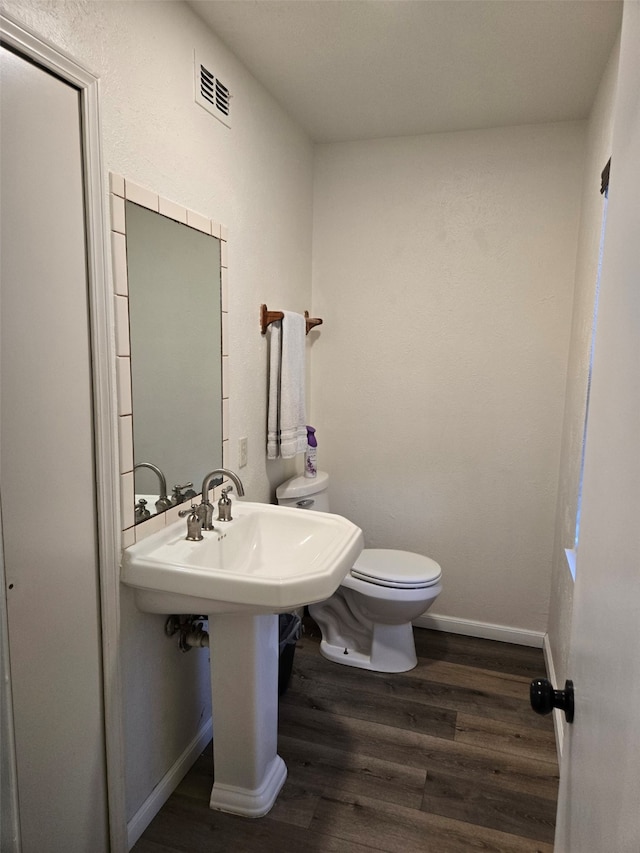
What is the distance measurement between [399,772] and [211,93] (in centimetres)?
233

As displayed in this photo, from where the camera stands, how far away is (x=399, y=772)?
6.16 ft

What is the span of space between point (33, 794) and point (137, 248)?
1331mm

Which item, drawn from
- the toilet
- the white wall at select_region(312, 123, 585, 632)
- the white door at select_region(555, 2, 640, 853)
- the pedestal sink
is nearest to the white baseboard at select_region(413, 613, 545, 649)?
the white wall at select_region(312, 123, 585, 632)

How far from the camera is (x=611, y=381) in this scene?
663 millimetres

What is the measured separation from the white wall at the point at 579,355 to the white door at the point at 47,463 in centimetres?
158

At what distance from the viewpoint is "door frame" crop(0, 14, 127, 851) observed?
4.17ft

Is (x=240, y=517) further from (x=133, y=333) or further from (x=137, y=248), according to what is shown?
(x=137, y=248)

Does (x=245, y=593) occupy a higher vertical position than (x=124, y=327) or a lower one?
lower

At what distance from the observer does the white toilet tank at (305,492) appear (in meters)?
2.51

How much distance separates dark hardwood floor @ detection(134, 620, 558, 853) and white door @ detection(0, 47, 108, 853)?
474 mm

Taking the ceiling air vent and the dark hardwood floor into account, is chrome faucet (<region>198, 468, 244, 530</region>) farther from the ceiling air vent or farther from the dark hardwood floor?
the ceiling air vent

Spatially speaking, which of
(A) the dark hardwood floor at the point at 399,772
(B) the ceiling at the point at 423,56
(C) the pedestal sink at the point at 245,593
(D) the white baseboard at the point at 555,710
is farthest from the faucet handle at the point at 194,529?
(B) the ceiling at the point at 423,56

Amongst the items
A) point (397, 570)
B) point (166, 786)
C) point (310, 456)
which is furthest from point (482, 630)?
point (166, 786)

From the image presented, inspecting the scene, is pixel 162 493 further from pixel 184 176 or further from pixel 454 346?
pixel 454 346
